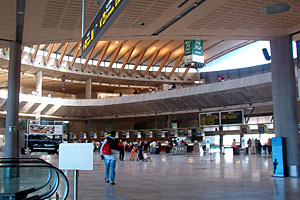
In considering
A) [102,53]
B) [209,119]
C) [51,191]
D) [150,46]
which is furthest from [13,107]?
[150,46]

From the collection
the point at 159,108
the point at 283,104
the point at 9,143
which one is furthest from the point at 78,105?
the point at 283,104

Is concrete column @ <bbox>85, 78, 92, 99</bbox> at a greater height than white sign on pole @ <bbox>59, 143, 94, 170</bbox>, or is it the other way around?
concrete column @ <bbox>85, 78, 92, 99</bbox>

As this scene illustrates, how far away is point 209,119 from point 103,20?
27330mm

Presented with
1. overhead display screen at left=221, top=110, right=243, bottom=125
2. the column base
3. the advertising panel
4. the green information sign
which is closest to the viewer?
the column base

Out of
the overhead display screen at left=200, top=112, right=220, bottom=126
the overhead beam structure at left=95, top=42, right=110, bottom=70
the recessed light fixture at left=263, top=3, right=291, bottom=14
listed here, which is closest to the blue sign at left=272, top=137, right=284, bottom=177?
the recessed light fixture at left=263, top=3, right=291, bottom=14

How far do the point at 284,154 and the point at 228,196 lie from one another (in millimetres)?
5845

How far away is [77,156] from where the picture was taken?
199 inches

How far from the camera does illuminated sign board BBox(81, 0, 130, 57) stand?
5.23 metres

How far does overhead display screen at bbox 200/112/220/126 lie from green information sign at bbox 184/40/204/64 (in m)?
5.51

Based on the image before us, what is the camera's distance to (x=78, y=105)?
46.2m

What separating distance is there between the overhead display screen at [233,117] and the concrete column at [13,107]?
21.7 m

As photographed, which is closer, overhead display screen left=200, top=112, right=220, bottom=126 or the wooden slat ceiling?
overhead display screen left=200, top=112, right=220, bottom=126

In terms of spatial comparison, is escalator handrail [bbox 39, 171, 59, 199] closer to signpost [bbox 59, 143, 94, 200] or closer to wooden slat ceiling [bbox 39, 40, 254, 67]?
signpost [bbox 59, 143, 94, 200]

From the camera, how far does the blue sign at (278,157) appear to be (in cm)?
1167
